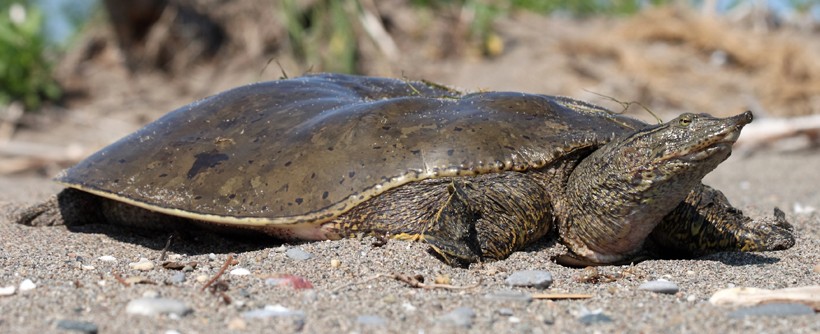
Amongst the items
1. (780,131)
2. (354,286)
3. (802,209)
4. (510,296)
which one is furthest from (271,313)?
(780,131)

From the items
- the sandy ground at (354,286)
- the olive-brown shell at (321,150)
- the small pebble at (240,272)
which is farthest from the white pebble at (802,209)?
the small pebble at (240,272)

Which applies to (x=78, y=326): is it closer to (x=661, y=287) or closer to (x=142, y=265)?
(x=142, y=265)

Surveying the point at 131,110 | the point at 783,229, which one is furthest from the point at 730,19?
the point at 783,229

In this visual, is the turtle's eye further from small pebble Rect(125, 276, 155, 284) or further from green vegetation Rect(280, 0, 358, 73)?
green vegetation Rect(280, 0, 358, 73)

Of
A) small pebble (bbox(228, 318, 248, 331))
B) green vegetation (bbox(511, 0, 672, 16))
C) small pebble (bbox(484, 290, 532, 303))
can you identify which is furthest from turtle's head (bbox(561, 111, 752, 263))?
green vegetation (bbox(511, 0, 672, 16))

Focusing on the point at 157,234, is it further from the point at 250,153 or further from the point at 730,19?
the point at 730,19

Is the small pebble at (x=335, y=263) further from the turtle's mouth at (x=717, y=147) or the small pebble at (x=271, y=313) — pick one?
the turtle's mouth at (x=717, y=147)

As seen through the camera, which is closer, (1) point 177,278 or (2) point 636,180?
(1) point 177,278
